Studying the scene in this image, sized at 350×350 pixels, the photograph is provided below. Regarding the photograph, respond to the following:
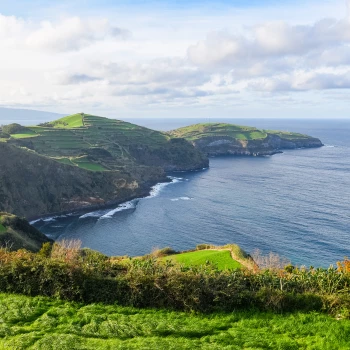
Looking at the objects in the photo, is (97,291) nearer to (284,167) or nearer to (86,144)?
(86,144)

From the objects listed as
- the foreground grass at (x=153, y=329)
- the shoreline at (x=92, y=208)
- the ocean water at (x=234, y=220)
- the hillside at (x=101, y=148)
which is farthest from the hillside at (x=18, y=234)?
the hillside at (x=101, y=148)

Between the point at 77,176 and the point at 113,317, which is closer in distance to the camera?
the point at 113,317

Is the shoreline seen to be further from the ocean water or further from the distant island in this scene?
the ocean water

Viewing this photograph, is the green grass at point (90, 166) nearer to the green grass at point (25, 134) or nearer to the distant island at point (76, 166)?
the distant island at point (76, 166)

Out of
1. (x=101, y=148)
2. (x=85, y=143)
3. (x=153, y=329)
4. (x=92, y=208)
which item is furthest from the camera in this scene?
(x=85, y=143)

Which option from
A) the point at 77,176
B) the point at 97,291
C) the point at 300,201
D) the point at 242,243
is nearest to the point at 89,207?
the point at 77,176

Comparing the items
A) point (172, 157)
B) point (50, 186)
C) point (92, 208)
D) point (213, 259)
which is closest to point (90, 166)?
point (50, 186)

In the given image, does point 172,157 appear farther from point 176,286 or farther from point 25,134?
point 176,286
